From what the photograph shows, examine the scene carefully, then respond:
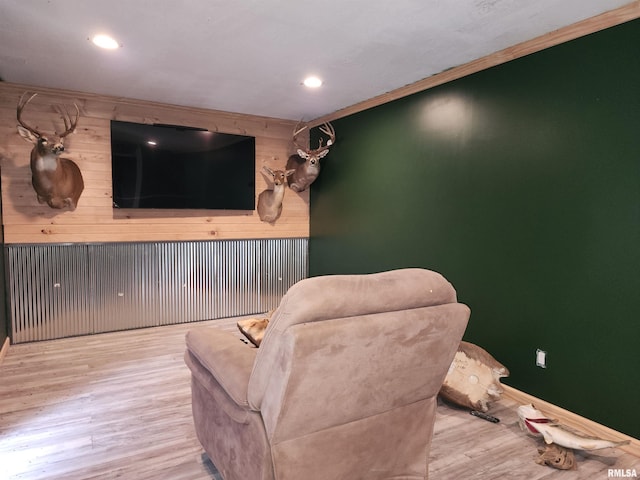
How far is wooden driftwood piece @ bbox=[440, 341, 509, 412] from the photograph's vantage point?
9.32 feet

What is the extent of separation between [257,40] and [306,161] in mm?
2340

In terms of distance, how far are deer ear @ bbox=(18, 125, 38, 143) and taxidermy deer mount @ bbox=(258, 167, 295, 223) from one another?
2.48 m

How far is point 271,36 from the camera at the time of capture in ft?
9.39

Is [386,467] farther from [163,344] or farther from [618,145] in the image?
[163,344]

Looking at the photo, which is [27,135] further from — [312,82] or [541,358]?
[541,358]

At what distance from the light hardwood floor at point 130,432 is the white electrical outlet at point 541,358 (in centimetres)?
38

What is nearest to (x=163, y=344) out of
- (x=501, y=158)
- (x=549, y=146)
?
(x=501, y=158)

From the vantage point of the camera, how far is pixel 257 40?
9.62ft

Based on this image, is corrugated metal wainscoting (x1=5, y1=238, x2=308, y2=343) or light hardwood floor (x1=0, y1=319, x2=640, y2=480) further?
corrugated metal wainscoting (x1=5, y1=238, x2=308, y2=343)

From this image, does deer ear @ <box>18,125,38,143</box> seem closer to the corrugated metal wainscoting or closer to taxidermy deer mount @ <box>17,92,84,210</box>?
taxidermy deer mount @ <box>17,92,84,210</box>

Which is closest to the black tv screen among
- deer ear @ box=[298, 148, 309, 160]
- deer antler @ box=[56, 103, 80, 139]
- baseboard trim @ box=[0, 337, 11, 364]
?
deer antler @ box=[56, 103, 80, 139]

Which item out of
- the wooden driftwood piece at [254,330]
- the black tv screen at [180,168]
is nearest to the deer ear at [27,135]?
the black tv screen at [180,168]

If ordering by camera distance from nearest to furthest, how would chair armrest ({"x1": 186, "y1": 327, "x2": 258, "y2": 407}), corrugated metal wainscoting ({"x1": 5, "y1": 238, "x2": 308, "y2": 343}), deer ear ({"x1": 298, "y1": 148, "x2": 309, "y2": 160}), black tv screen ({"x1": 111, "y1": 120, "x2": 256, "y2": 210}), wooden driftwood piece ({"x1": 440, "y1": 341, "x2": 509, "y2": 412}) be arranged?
1. chair armrest ({"x1": 186, "y1": 327, "x2": 258, "y2": 407})
2. wooden driftwood piece ({"x1": 440, "y1": 341, "x2": 509, "y2": 412})
3. corrugated metal wainscoting ({"x1": 5, "y1": 238, "x2": 308, "y2": 343})
4. black tv screen ({"x1": 111, "y1": 120, "x2": 256, "y2": 210})
5. deer ear ({"x1": 298, "y1": 148, "x2": 309, "y2": 160})

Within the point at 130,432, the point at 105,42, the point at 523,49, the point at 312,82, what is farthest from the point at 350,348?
the point at 312,82
